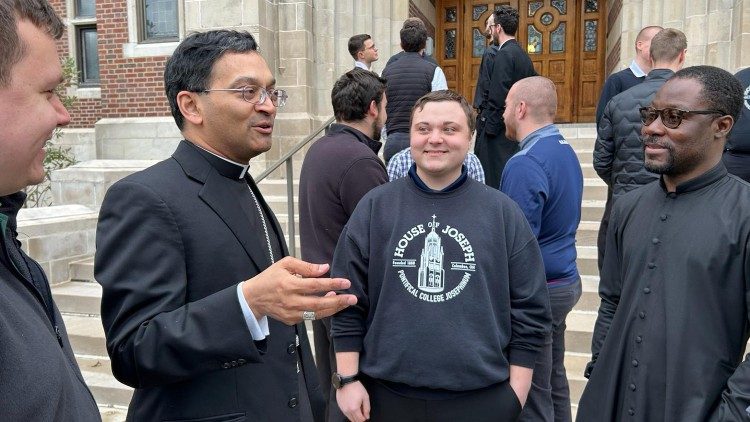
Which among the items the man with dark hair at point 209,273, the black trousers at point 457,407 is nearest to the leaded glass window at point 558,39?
the black trousers at point 457,407

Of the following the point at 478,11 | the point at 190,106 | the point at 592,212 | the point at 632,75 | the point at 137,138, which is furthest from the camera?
the point at 478,11

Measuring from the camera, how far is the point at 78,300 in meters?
5.73

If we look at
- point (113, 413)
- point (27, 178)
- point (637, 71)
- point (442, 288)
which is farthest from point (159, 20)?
point (27, 178)

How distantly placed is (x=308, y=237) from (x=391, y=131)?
7.62 ft

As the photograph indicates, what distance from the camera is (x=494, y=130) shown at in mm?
5066

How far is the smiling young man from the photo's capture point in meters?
2.13

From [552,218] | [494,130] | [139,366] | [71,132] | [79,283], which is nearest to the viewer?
[139,366]

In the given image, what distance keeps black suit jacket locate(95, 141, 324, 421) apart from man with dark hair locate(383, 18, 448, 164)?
11.7 ft

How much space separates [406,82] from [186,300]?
13.4ft

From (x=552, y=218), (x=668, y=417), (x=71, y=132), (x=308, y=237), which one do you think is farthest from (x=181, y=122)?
(x=71, y=132)

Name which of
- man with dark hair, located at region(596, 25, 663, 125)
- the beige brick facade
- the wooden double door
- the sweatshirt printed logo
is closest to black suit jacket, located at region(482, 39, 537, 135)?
man with dark hair, located at region(596, 25, 663, 125)

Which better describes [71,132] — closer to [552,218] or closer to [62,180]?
[62,180]

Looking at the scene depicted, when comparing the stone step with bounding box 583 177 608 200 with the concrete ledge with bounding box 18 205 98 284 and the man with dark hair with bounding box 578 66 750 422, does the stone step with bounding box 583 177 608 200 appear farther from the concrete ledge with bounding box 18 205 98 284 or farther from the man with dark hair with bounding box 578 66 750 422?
the concrete ledge with bounding box 18 205 98 284

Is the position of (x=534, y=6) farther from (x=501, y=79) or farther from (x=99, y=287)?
(x=99, y=287)
